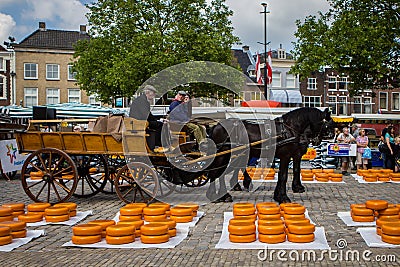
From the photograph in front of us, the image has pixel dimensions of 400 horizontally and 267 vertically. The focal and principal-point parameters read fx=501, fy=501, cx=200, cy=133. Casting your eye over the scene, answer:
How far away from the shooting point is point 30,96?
5022cm

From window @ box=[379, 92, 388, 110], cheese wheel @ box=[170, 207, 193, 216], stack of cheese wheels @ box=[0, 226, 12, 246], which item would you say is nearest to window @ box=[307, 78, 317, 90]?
window @ box=[379, 92, 388, 110]

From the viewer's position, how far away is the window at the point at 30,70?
5009cm

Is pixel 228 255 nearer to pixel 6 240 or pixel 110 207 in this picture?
pixel 6 240

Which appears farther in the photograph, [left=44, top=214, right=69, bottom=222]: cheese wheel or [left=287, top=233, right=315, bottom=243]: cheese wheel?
[left=44, top=214, right=69, bottom=222]: cheese wheel

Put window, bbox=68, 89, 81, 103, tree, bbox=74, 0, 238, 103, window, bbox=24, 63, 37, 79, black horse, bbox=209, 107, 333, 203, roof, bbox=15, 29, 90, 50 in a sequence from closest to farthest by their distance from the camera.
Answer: black horse, bbox=209, 107, 333, 203 < tree, bbox=74, 0, 238, 103 < window, bbox=24, 63, 37, 79 < roof, bbox=15, 29, 90, 50 < window, bbox=68, 89, 81, 103

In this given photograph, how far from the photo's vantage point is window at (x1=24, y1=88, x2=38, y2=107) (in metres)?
50.1

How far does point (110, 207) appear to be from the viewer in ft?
33.3

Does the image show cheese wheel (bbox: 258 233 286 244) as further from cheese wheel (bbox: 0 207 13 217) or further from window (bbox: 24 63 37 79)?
window (bbox: 24 63 37 79)

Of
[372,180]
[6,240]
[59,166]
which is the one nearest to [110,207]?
[59,166]

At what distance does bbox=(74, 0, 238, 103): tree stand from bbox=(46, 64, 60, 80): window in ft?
59.4

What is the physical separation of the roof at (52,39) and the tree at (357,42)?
32077 mm

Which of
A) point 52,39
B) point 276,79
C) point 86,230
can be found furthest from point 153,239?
point 276,79

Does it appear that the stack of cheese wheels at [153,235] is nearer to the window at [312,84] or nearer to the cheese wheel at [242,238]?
the cheese wheel at [242,238]

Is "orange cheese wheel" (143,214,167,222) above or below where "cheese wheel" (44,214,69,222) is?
above
